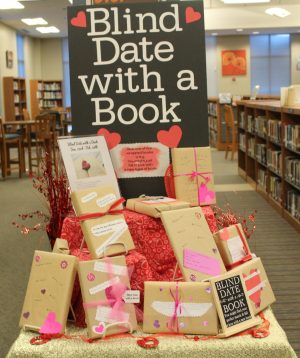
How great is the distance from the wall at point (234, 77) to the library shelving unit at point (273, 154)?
34.1ft

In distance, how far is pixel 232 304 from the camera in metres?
1.86

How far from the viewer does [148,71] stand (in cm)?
240

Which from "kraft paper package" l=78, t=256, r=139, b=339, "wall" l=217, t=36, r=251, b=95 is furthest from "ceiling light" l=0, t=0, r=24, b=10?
"kraft paper package" l=78, t=256, r=139, b=339

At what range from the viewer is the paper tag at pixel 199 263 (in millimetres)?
1953

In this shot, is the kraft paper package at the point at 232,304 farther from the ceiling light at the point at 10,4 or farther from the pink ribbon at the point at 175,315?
the ceiling light at the point at 10,4

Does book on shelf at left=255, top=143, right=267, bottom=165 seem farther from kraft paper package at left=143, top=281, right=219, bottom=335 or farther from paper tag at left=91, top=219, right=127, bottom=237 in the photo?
kraft paper package at left=143, top=281, right=219, bottom=335

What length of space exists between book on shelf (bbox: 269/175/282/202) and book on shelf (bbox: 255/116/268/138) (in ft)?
2.24

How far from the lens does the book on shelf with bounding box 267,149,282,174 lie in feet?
21.0

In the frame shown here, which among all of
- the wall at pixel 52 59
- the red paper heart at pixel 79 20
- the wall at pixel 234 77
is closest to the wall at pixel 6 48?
the wall at pixel 52 59

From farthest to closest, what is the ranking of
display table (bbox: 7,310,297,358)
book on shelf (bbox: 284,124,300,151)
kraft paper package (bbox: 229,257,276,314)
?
book on shelf (bbox: 284,124,300,151) → kraft paper package (bbox: 229,257,276,314) → display table (bbox: 7,310,297,358)

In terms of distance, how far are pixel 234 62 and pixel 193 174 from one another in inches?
692

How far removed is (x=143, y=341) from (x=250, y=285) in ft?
1.43

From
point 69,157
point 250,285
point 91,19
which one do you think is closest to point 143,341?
point 250,285

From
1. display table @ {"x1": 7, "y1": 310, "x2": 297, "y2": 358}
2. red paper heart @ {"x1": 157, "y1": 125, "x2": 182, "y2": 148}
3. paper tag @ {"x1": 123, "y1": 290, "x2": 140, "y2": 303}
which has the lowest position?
display table @ {"x1": 7, "y1": 310, "x2": 297, "y2": 358}
